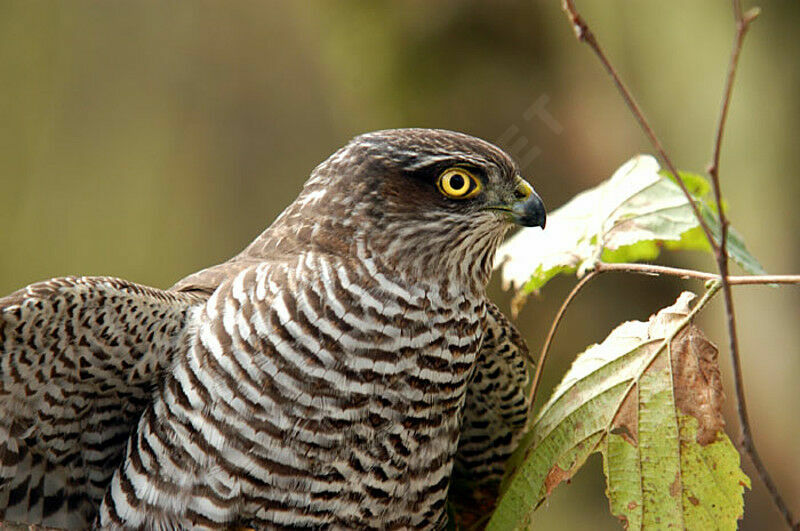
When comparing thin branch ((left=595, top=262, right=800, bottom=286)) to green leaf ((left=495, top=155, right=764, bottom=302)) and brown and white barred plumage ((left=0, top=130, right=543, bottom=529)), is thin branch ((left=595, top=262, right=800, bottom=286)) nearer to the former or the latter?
green leaf ((left=495, top=155, right=764, bottom=302))

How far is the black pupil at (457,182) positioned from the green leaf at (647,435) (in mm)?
430

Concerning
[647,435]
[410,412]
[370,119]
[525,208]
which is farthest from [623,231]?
[370,119]

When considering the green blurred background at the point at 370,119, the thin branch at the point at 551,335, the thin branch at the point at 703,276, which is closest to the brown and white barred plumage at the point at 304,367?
the thin branch at the point at 551,335

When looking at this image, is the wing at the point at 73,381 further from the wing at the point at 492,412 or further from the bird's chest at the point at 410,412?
the wing at the point at 492,412

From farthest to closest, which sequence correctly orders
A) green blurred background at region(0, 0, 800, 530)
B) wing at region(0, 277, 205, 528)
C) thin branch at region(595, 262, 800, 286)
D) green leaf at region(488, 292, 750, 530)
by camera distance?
green blurred background at region(0, 0, 800, 530)
wing at region(0, 277, 205, 528)
green leaf at region(488, 292, 750, 530)
thin branch at region(595, 262, 800, 286)

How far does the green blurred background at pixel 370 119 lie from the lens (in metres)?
3.91

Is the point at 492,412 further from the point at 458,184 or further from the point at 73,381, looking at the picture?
the point at 73,381

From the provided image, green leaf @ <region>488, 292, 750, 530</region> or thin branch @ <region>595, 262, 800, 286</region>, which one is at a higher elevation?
thin branch @ <region>595, 262, 800, 286</region>

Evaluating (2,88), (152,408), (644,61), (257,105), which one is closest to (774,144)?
(644,61)

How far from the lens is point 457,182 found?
1.69 metres

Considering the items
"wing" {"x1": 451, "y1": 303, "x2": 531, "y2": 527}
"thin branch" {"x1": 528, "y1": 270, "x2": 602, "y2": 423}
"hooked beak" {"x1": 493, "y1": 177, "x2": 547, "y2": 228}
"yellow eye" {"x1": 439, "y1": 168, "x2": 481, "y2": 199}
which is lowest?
"wing" {"x1": 451, "y1": 303, "x2": 531, "y2": 527}

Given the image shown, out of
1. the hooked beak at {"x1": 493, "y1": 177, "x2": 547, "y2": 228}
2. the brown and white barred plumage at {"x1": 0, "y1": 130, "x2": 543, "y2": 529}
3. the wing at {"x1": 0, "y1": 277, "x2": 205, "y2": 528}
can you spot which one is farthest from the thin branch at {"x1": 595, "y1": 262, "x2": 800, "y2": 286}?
the wing at {"x1": 0, "y1": 277, "x2": 205, "y2": 528}

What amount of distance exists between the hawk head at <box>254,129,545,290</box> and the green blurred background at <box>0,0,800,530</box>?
254 centimetres

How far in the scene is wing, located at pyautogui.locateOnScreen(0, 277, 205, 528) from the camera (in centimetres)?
151
